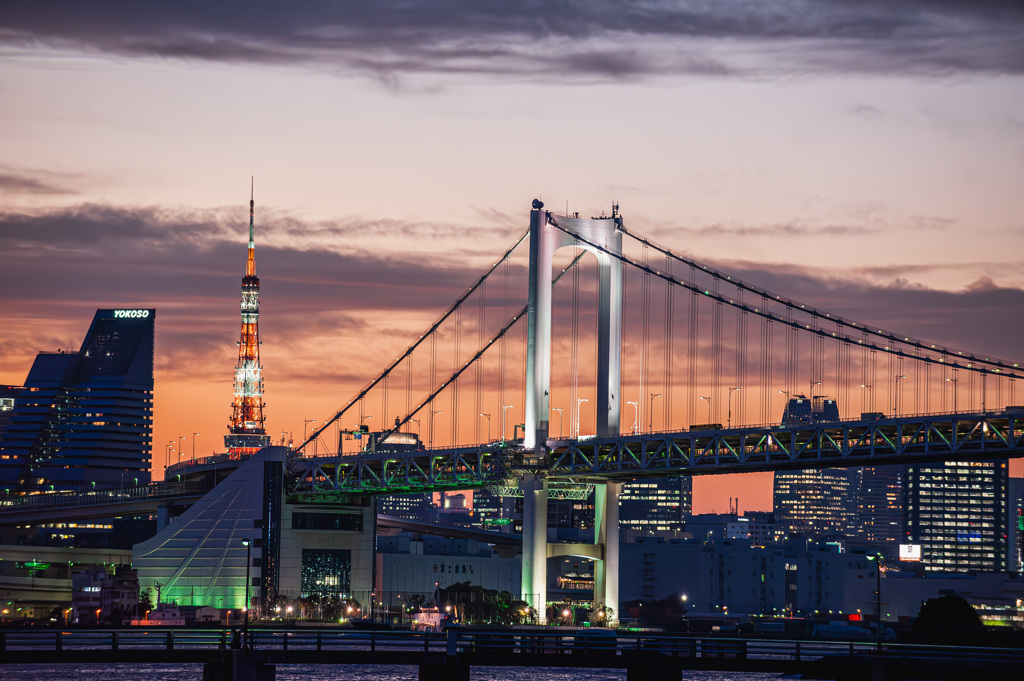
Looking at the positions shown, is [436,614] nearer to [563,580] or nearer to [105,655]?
[563,580]

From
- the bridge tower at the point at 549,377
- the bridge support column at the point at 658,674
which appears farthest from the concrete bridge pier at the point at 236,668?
the bridge tower at the point at 549,377

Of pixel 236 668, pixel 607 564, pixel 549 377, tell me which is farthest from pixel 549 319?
pixel 236 668

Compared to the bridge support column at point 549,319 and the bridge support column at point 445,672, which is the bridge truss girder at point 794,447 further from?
the bridge support column at point 445,672

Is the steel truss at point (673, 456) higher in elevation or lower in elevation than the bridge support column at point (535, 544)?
higher

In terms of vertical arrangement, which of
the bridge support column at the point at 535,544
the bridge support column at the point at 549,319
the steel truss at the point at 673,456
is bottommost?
the bridge support column at the point at 535,544

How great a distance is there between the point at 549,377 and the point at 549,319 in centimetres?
434

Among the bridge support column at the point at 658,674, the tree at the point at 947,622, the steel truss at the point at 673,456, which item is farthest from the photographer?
the steel truss at the point at 673,456

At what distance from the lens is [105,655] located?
55781 mm

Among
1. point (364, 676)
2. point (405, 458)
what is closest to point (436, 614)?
point (405, 458)

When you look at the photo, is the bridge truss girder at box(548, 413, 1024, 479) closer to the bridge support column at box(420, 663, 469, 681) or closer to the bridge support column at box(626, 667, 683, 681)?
the bridge support column at box(626, 667, 683, 681)

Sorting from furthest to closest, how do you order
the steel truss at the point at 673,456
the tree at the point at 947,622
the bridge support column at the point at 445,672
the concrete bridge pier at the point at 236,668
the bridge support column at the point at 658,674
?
the steel truss at the point at 673,456, the tree at the point at 947,622, the bridge support column at the point at 658,674, the bridge support column at the point at 445,672, the concrete bridge pier at the point at 236,668

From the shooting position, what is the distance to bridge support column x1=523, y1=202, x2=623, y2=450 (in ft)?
377

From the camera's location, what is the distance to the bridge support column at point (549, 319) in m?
115

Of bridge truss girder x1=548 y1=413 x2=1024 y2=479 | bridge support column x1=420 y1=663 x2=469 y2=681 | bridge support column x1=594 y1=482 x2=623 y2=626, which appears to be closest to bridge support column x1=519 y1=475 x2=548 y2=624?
bridge truss girder x1=548 y1=413 x2=1024 y2=479
